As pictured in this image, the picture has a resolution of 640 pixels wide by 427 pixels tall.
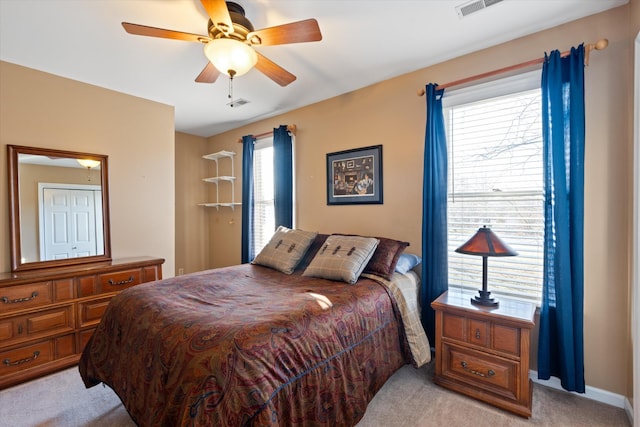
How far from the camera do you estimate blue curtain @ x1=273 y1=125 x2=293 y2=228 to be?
371 centimetres

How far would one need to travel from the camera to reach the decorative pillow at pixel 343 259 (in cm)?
233

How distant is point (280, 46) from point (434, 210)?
187cm

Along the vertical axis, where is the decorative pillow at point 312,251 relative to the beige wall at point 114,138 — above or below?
below

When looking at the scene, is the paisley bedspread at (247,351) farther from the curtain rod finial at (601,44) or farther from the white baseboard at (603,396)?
the curtain rod finial at (601,44)

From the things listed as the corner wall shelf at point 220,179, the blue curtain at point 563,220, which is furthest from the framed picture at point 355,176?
the corner wall shelf at point 220,179

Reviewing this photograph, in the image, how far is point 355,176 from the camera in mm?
3217

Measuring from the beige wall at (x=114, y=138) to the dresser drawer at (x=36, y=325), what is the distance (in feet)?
1.85

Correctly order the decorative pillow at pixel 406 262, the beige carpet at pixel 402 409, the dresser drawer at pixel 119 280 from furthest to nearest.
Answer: the dresser drawer at pixel 119 280
the decorative pillow at pixel 406 262
the beige carpet at pixel 402 409

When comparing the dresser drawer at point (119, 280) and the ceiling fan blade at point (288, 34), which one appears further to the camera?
the dresser drawer at point (119, 280)

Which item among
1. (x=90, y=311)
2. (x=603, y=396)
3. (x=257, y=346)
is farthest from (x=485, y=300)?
(x=90, y=311)

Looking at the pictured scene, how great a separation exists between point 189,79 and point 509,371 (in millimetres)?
3647

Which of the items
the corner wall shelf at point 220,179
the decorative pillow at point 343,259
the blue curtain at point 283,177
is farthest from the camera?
the corner wall shelf at point 220,179

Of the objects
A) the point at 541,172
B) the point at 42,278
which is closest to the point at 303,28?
the point at 541,172

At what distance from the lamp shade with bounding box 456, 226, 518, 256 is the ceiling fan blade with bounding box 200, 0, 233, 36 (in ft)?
6.81
